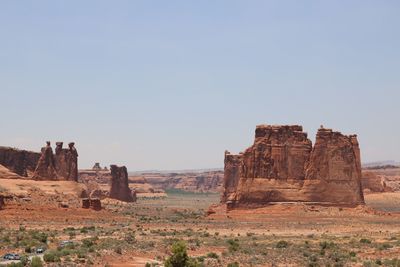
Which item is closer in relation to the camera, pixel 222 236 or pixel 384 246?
pixel 384 246

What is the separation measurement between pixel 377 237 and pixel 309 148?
69.4 ft

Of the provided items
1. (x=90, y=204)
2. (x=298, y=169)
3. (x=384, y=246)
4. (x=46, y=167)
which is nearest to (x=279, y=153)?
(x=298, y=169)

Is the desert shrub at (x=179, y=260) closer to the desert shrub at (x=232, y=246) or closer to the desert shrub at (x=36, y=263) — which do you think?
the desert shrub at (x=36, y=263)

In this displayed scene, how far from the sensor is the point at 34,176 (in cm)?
8212

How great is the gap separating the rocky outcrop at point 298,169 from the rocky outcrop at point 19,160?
3170 centimetres

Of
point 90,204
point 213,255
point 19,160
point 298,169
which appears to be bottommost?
point 213,255

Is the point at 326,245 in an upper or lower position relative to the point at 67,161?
lower

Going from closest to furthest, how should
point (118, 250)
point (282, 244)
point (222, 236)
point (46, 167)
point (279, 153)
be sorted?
1. point (118, 250)
2. point (282, 244)
3. point (222, 236)
4. point (279, 153)
5. point (46, 167)

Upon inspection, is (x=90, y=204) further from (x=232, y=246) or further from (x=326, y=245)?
(x=326, y=245)

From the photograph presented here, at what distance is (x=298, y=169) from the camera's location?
69812 mm

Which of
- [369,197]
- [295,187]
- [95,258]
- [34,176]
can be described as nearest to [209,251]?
[95,258]

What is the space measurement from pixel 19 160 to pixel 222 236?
46061 mm

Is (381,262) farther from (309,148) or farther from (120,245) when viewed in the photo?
(309,148)

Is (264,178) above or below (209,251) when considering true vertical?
above
